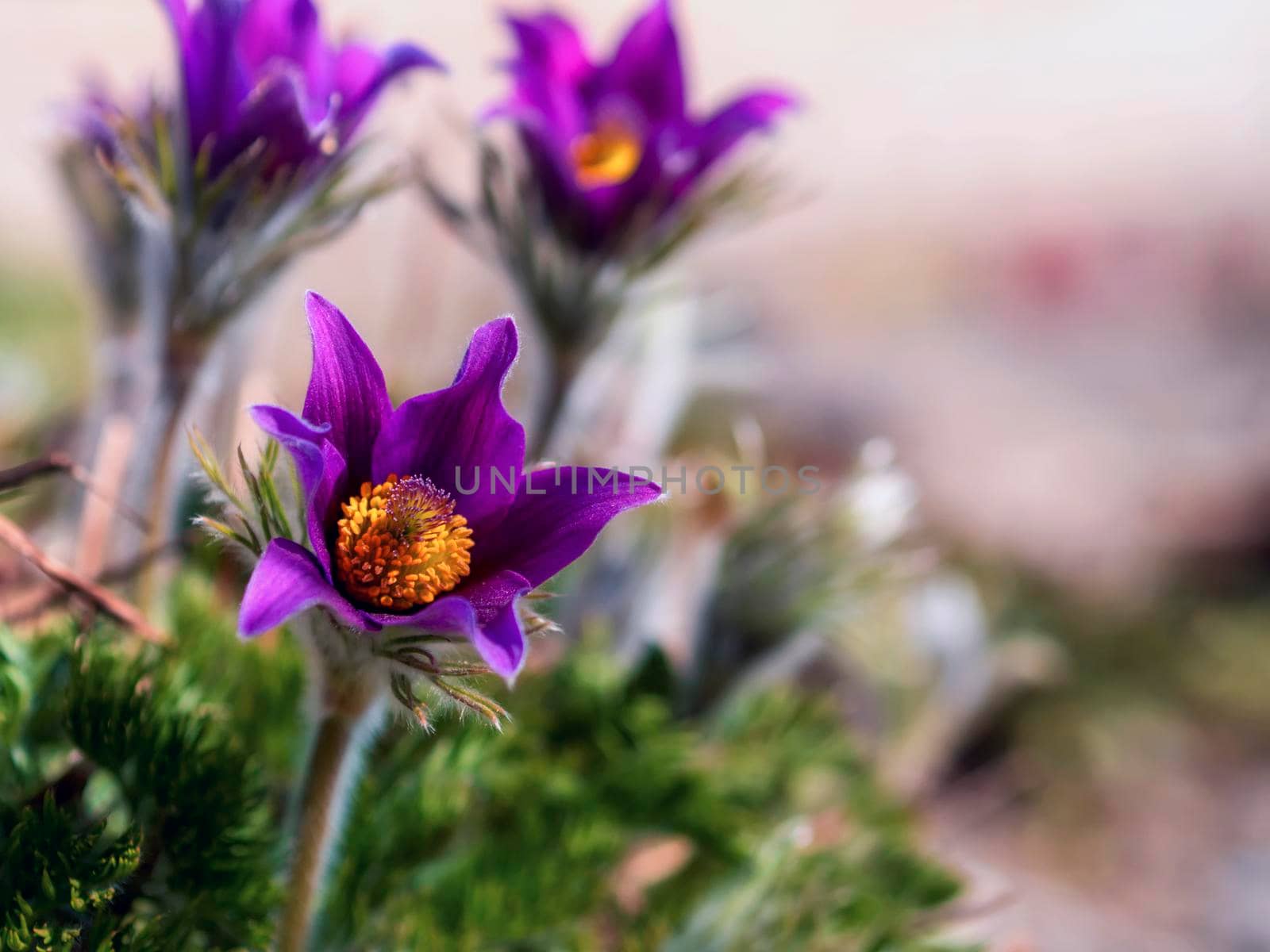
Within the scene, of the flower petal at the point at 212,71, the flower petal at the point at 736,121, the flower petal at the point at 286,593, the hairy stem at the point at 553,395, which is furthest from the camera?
the hairy stem at the point at 553,395

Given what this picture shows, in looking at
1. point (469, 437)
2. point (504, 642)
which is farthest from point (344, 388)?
point (504, 642)

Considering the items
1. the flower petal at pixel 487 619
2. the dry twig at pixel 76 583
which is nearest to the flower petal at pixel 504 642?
the flower petal at pixel 487 619

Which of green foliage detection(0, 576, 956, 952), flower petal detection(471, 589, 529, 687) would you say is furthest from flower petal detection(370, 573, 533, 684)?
green foliage detection(0, 576, 956, 952)

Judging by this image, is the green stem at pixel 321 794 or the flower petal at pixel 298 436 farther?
the green stem at pixel 321 794

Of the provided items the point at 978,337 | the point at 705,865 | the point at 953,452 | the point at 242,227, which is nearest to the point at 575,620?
the point at 705,865

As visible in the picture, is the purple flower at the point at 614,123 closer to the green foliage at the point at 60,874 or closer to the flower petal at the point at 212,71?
the flower petal at the point at 212,71

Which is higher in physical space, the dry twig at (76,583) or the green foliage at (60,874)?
the dry twig at (76,583)
